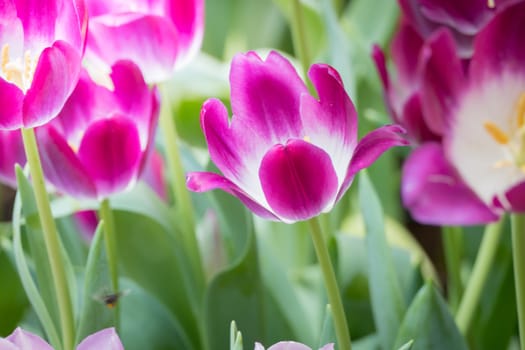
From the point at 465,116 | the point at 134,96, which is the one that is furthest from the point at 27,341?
the point at 465,116

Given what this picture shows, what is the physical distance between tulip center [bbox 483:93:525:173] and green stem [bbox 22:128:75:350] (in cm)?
22

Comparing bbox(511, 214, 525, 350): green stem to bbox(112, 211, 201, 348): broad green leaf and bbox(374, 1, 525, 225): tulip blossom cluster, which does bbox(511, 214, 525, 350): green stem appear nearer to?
bbox(374, 1, 525, 225): tulip blossom cluster

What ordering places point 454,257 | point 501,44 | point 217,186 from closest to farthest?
point 217,186 < point 501,44 < point 454,257

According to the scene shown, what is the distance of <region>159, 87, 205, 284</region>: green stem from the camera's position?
1.65 ft

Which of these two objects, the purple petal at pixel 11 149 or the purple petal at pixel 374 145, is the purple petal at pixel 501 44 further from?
the purple petal at pixel 11 149

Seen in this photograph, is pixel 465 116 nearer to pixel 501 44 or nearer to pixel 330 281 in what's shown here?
pixel 501 44

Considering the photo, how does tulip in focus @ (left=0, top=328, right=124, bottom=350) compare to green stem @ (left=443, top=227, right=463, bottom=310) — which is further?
green stem @ (left=443, top=227, right=463, bottom=310)

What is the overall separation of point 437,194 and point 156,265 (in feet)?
0.72

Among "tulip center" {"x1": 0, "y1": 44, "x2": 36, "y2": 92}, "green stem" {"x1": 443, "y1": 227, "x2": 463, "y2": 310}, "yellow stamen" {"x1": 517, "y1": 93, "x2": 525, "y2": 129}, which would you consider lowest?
"green stem" {"x1": 443, "y1": 227, "x2": 463, "y2": 310}

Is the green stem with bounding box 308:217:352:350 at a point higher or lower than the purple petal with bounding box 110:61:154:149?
lower

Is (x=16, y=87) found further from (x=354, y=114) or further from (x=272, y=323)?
(x=272, y=323)

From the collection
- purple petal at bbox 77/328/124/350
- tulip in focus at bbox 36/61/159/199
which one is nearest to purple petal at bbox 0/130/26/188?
tulip in focus at bbox 36/61/159/199

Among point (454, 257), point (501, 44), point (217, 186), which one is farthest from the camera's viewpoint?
point (454, 257)

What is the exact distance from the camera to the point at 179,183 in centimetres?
52
